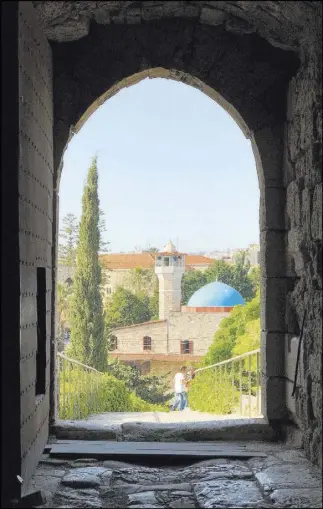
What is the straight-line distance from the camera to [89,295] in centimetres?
2397

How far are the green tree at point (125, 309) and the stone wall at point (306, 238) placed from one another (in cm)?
3468

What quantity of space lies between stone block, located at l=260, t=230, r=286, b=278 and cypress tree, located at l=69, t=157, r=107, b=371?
18.8m

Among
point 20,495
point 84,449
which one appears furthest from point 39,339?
point 20,495

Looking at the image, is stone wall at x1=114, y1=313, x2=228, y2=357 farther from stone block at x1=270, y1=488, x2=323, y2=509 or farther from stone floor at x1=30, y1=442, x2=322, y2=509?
stone block at x1=270, y1=488, x2=323, y2=509

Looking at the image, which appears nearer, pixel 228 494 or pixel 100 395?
pixel 228 494

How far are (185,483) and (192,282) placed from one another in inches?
1607

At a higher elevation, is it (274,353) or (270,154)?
(270,154)

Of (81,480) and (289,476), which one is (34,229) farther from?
(289,476)

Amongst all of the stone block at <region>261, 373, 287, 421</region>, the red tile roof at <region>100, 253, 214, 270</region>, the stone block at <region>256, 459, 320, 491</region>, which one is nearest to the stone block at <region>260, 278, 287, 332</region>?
the stone block at <region>261, 373, 287, 421</region>

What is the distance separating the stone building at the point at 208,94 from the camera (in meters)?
3.16

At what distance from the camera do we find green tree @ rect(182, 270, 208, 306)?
44469 mm

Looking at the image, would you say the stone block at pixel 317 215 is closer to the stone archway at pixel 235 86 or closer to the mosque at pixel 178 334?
the stone archway at pixel 235 86

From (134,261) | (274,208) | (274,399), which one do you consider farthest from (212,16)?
(134,261)

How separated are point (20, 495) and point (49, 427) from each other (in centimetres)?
163
